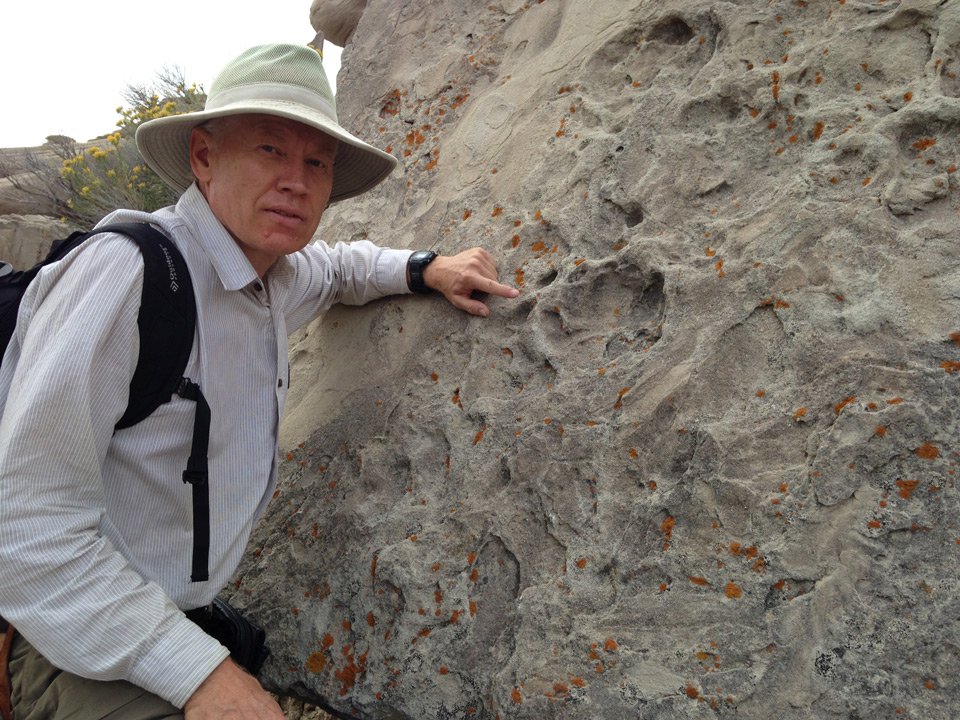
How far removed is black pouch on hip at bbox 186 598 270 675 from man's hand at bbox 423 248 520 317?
44.6 inches

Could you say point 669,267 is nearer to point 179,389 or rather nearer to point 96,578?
point 179,389

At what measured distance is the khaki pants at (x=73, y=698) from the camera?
1823 millimetres

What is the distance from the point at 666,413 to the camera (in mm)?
2117

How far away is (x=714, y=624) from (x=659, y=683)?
0.58 ft

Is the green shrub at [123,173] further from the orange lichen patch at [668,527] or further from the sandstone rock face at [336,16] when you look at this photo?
the orange lichen patch at [668,527]

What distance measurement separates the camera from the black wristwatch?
2.75m

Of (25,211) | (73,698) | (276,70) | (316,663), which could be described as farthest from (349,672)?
(25,211)

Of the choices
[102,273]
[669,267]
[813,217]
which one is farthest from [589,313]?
[102,273]

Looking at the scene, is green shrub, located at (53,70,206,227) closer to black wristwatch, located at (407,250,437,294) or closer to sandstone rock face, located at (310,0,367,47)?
sandstone rock face, located at (310,0,367,47)

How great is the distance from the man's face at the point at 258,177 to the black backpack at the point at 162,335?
211 mm

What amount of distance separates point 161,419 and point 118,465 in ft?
0.45

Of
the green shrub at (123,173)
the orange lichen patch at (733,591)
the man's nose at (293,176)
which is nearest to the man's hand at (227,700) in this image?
the orange lichen patch at (733,591)

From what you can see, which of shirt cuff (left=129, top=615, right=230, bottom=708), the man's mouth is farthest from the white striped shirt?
the man's mouth

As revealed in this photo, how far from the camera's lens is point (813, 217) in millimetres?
2119
